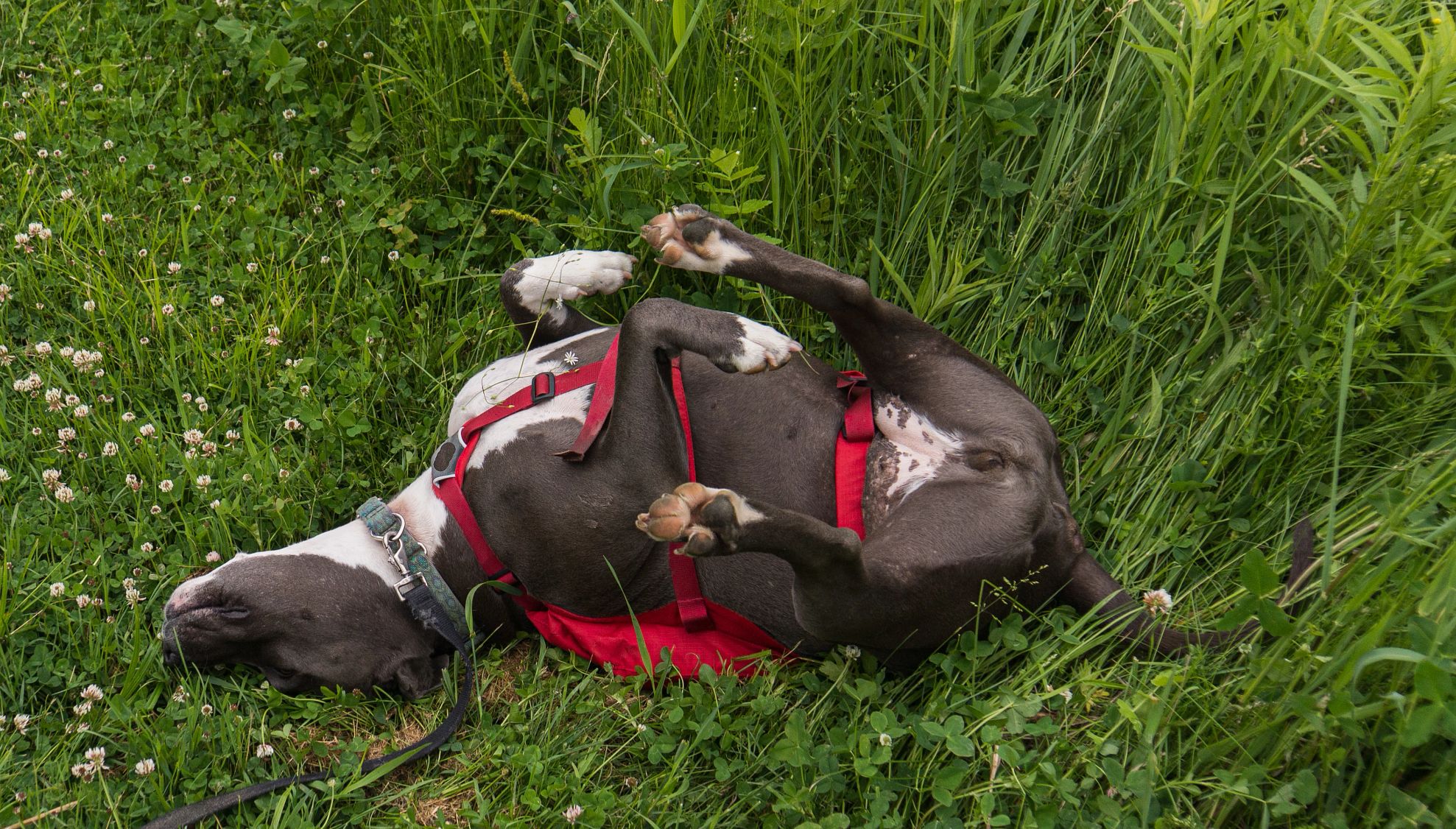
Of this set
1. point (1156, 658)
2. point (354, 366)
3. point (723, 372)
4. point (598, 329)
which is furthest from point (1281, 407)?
point (354, 366)

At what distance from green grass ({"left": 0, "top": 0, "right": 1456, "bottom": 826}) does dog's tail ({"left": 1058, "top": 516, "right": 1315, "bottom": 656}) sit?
0.06m

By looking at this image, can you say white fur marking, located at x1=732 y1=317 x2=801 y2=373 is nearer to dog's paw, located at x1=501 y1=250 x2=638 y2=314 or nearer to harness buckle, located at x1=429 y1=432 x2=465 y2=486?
dog's paw, located at x1=501 y1=250 x2=638 y2=314

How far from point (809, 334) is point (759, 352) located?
595 mm

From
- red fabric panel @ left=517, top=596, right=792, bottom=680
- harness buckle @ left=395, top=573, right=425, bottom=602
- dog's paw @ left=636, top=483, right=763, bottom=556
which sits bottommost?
red fabric panel @ left=517, top=596, right=792, bottom=680

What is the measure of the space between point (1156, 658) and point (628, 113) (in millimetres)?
2337

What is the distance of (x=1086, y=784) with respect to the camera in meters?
2.43

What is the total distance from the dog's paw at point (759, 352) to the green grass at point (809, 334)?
1.68 feet

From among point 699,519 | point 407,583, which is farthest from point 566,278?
point 699,519

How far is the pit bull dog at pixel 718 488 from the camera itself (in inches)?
110

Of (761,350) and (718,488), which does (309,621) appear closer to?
(718,488)

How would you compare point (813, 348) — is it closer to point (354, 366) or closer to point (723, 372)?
point (723, 372)

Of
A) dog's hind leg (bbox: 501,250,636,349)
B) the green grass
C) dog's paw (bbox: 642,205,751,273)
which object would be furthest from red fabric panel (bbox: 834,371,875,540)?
dog's hind leg (bbox: 501,250,636,349)

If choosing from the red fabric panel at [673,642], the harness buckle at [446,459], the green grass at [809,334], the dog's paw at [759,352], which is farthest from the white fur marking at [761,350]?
the harness buckle at [446,459]

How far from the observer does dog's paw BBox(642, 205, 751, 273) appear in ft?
10.1
